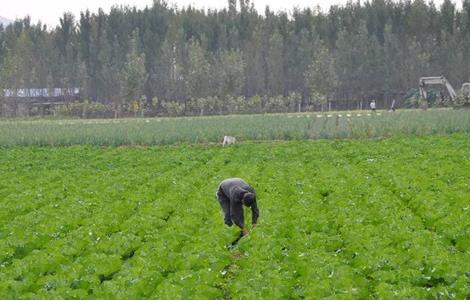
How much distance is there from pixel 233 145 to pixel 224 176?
10.7m

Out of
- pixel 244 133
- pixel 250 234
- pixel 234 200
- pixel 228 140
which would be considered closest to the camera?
pixel 234 200

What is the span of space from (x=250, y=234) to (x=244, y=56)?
268 ft

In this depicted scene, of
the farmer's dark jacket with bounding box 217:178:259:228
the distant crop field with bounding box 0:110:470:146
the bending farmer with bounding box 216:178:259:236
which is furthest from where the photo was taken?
the distant crop field with bounding box 0:110:470:146

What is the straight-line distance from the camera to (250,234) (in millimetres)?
11969

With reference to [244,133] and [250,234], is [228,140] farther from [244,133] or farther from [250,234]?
[250,234]

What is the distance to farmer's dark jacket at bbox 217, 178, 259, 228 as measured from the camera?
11688mm

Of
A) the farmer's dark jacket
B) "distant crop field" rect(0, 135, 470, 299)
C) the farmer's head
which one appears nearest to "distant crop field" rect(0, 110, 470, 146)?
"distant crop field" rect(0, 135, 470, 299)

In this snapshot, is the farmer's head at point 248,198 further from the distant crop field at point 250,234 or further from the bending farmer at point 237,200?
the distant crop field at point 250,234

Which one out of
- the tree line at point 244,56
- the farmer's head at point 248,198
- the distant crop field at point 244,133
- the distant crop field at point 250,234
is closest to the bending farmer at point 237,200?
the farmer's head at point 248,198

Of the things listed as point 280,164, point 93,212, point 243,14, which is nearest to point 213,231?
point 93,212

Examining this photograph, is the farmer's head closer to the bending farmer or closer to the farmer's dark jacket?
the bending farmer

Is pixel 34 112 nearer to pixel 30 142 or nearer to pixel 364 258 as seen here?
pixel 30 142

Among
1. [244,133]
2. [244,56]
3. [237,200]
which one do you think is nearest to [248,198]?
[237,200]

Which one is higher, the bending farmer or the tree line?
the tree line
